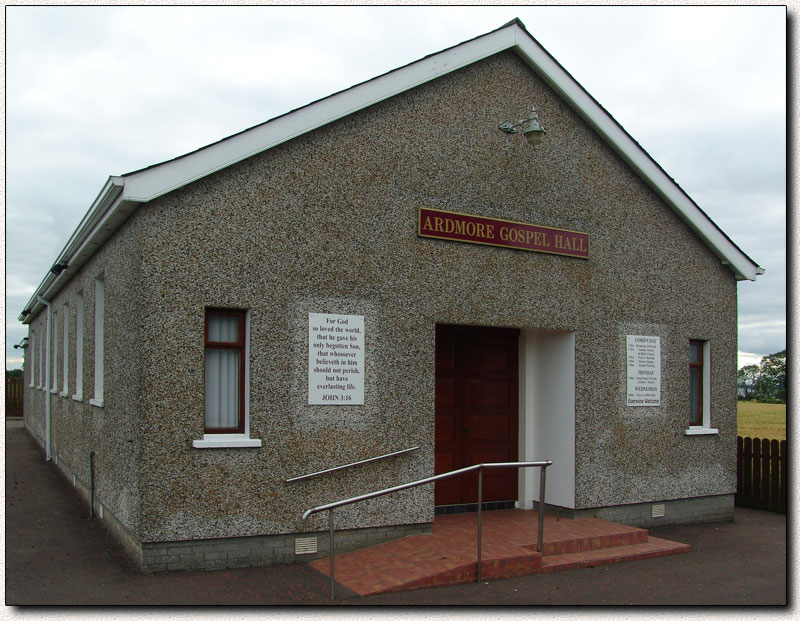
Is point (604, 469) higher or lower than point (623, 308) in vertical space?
lower

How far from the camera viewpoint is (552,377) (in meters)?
10.6

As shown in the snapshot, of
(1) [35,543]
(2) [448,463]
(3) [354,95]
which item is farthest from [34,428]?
(3) [354,95]

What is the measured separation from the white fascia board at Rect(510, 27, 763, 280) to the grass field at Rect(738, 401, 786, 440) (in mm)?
3784

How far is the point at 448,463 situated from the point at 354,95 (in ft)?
16.1

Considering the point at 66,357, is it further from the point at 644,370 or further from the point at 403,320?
the point at 644,370

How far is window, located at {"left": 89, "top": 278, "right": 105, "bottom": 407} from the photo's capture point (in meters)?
10.4

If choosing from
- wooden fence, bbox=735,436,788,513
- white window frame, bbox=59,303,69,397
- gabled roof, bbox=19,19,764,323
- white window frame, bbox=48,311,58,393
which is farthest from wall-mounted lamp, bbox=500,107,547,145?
white window frame, bbox=48,311,58,393

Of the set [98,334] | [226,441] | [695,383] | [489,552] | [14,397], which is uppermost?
[98,334]

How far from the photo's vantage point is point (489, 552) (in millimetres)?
8117

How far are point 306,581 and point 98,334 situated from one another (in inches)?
201

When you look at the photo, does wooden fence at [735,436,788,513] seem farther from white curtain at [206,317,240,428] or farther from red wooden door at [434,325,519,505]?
white curtain at [206,317,240,428]

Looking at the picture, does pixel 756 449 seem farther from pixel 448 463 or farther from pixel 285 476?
pixel 285 476

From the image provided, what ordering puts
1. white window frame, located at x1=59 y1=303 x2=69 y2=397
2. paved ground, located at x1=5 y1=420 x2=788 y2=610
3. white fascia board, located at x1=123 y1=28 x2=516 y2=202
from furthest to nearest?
white window frame, located at x1=59 y1=303 x2=69 y2=397
white fascia board, located at x1=123 y1=28 x2=516 y2=202
paved ground, located at x1=5 y1=420 x2=788 y2=610

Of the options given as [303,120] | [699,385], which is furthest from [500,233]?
[699,385]
